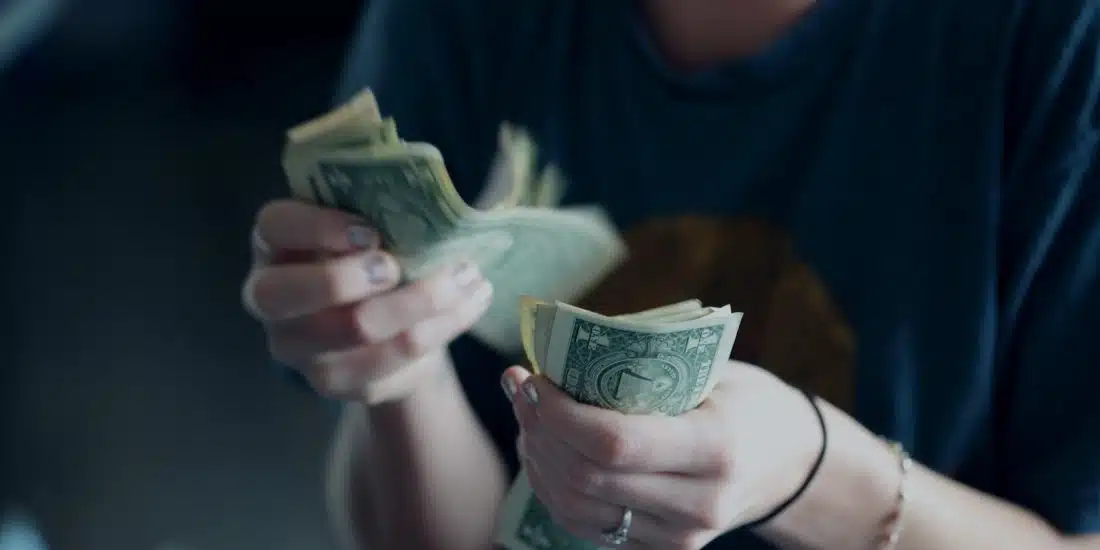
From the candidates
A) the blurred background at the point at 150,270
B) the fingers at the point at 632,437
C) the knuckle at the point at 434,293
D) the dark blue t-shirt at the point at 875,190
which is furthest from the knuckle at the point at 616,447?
the blurred background at the point at 150,270

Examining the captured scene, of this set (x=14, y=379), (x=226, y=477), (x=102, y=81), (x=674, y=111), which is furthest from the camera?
(x=102, y=81)

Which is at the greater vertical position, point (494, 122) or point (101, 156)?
point (494, 122)

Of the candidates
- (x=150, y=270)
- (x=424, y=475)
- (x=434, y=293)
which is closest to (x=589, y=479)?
(x=434, y=293)

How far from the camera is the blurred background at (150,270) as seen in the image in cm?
160

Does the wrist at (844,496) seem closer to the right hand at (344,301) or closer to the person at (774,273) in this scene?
the person at (774,273)

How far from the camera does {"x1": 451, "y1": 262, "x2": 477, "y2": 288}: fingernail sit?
0.63 m

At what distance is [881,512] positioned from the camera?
65 centimetres

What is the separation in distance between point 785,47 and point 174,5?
1.95 meters

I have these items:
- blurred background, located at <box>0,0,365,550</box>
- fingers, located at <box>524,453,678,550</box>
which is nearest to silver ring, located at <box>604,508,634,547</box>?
fingers, located at <box>524,453,678,550</box>

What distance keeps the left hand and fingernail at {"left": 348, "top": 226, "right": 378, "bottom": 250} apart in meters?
0.11

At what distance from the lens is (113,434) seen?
1.70 meters

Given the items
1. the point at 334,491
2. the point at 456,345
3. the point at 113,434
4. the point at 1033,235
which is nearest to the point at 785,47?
the point at 1033,235

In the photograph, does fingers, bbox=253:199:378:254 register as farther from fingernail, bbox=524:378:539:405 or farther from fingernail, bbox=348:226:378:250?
fingernail, bbox=524:378:539:405

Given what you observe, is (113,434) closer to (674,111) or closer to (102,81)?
(102,81)
